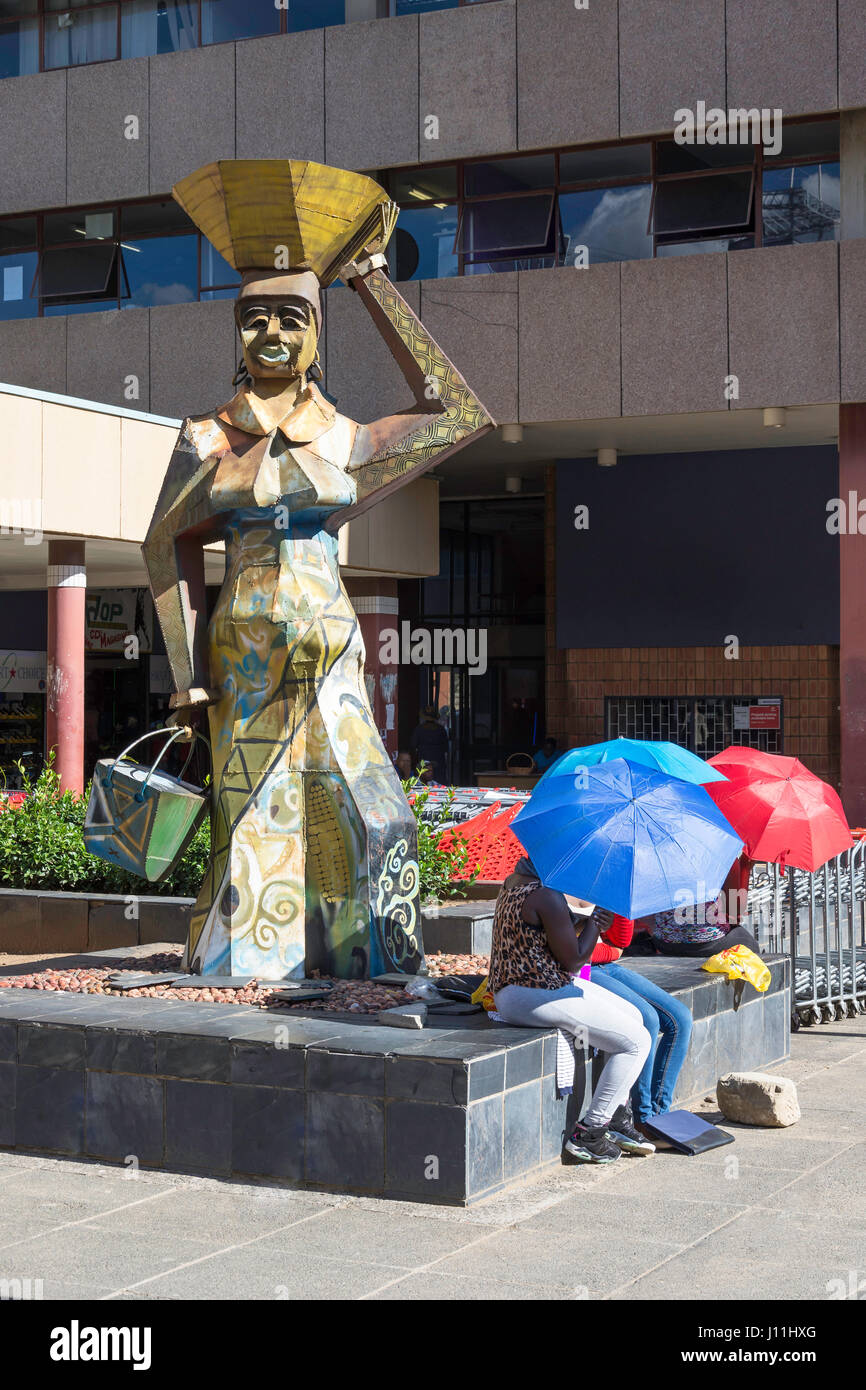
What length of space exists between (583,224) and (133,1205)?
1803 centimetres

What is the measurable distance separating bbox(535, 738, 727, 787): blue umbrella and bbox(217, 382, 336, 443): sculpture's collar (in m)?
Result: 2.23

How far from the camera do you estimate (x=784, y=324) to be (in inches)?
788

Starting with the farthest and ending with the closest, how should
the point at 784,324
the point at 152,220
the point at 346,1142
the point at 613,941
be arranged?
the point at 152,220 < the point at 784,324 < the point at 613,941 < the point at 346,1142

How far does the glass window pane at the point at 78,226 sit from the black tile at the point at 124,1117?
792 inches

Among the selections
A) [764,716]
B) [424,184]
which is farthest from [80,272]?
[764,716]

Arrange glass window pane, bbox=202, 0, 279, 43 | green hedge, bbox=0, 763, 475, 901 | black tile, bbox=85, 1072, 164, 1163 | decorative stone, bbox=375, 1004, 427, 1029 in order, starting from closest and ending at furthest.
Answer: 1. black tile, bbox=85, 1072, 164, 1163
2. decorative stone, bbox=375, 1004, 427, 1029
3. green hedge, bbox=0, 763, 475, 901
4. glass window pane, bbox=202, 0, 279, 43

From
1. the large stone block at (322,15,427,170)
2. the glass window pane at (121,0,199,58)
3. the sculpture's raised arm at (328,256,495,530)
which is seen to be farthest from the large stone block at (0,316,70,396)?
the sculpture's raised arm at (328,256,495,530)

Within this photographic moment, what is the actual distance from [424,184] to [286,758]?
53.6ft

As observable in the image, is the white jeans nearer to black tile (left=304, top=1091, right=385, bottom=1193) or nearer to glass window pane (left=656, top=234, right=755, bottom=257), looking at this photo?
black tile (left=304, top=1091, right=385, bottom=1193)

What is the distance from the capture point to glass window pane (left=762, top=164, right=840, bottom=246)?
20.4 m

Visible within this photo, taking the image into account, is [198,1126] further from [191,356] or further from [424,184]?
[424,184]

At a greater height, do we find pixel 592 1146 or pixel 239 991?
pixel 239 991
